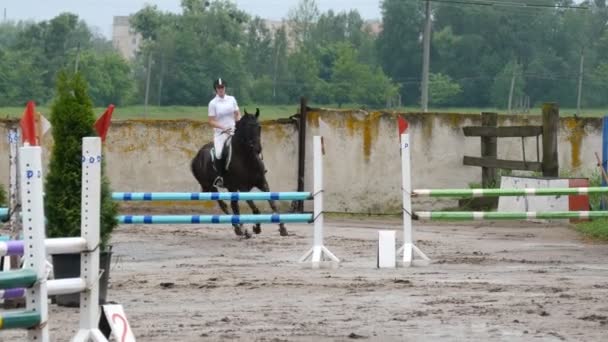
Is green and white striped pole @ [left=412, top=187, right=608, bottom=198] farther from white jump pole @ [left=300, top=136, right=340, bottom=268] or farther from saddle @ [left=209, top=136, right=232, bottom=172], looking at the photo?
saddle @ [left=209, top=136, right=232, bottom=172]

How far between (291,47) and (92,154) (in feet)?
235

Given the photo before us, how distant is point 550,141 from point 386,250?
9.15m

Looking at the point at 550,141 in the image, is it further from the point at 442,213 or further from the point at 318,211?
the point at 318,211

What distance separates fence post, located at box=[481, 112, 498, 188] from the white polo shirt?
6493 millimetres

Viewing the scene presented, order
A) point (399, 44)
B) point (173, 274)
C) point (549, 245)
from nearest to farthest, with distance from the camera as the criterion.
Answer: point (173, 274) → point (549, 245) → point (399, 44)

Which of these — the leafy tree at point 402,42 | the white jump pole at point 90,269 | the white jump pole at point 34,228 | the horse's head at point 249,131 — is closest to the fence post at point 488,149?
the horse's head at point 249,131

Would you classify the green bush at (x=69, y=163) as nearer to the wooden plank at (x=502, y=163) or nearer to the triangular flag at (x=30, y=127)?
the triangular flag at (x=30, y=127)

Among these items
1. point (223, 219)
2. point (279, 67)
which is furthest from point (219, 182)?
point (279, 67)

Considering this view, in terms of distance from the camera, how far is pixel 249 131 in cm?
1919

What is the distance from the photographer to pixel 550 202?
20938 millimetres

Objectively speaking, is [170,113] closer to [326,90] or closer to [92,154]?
[326,90]

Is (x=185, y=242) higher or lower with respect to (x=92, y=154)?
lower

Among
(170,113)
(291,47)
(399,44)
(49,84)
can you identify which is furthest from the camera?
(291,47)

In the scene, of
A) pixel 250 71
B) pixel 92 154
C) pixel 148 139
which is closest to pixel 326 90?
pixel 250 71
